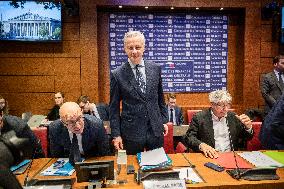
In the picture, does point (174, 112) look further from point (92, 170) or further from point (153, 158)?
point (92, 170)

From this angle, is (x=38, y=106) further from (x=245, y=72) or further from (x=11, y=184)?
(x=11, y=184)

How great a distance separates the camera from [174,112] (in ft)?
18.2

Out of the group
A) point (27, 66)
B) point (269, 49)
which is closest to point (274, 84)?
point (269, 49)

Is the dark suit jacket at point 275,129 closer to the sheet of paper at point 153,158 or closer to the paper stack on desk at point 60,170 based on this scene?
the sheet of paper at point 153,158

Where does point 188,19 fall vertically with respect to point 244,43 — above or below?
above

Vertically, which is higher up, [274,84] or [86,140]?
[274,84]

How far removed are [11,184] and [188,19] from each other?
5446 millimetres

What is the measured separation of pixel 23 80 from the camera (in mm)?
5617

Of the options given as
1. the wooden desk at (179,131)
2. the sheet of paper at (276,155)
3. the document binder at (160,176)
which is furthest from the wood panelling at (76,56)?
the document binder at (160,176)

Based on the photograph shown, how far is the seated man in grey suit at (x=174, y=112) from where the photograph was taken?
5523mm

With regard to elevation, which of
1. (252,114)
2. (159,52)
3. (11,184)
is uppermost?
(159,52)

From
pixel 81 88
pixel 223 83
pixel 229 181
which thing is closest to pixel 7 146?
pixel 229 181

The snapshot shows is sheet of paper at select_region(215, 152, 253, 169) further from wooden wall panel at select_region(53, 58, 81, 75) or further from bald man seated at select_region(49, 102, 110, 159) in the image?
wooden wall panel at select_region(53, 58, 81, 75)

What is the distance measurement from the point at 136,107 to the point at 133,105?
1.2 inches
